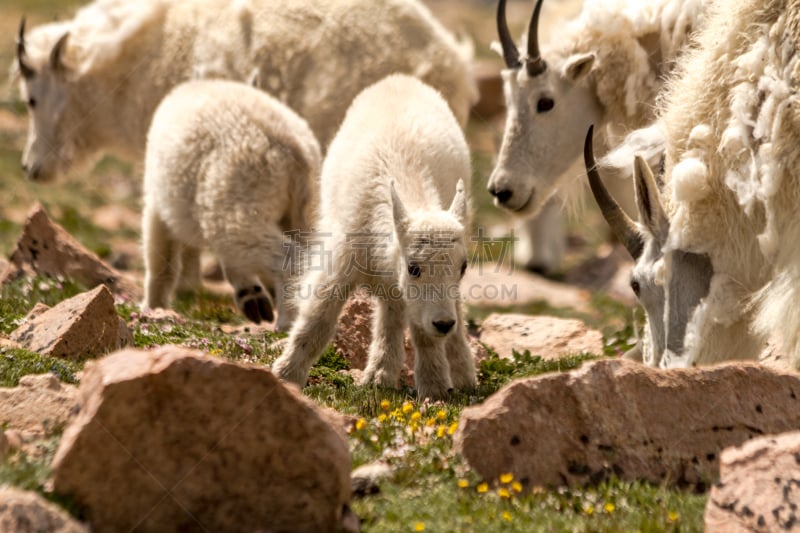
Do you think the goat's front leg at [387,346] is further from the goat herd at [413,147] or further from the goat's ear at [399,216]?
the goat's ear at [399,216]

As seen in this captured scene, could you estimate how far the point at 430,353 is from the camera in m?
6.25

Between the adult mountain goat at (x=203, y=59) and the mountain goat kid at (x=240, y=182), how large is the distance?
5.43 ft

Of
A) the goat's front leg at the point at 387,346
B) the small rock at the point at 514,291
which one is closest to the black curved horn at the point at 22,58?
the small rock at the point at 514,291

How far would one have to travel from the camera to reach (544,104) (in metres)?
8.00

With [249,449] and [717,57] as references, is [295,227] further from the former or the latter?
[249,449]

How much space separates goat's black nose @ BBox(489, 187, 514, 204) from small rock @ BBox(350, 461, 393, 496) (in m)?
3.78

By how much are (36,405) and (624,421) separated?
2.59 m

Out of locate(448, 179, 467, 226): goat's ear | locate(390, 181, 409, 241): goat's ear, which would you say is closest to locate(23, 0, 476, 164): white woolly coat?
locate(448, 179, 467, 226): goat's ear

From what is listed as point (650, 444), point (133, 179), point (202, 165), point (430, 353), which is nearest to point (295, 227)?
point (202, 165)

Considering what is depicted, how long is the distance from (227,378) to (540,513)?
4.42ft

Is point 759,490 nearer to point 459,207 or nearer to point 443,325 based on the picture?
point 443,325

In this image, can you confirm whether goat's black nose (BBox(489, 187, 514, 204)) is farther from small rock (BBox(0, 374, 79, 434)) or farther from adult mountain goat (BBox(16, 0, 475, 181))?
small rock (BBox(0, 374, 79, 434))

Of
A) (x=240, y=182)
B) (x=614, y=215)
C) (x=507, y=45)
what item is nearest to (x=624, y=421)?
(x=614, y=215)

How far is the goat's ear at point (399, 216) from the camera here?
5.82m
